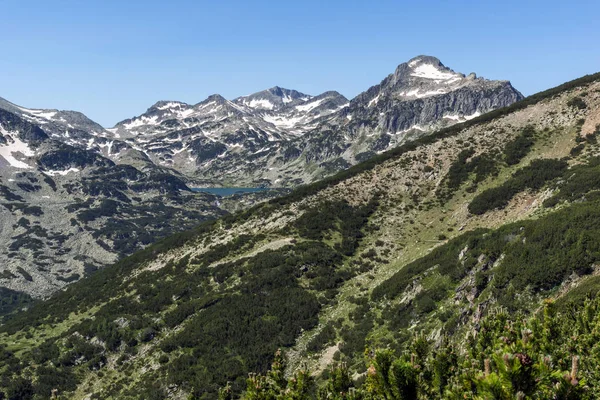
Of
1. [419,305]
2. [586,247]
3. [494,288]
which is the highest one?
[586,247]

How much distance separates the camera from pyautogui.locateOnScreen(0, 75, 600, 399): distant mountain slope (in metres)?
45.8

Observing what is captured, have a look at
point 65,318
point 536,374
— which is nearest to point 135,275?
point 65,318

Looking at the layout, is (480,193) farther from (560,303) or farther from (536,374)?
(536,374)

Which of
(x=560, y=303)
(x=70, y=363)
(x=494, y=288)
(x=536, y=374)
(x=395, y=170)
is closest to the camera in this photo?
(x=536, y=374)

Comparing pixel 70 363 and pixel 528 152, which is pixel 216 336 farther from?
pixel 528 152

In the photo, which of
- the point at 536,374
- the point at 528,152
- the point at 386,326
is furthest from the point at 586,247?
the point at 528,152

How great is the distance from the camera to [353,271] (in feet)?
222

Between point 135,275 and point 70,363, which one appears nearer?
point 70,363

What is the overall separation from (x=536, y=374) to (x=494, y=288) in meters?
31.5

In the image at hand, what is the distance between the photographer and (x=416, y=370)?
1883cm

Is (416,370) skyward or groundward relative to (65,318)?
skyward

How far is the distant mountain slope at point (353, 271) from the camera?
150ft

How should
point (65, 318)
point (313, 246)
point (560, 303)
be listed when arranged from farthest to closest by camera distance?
point (65, 318), point (313, 246), point (560, 303)

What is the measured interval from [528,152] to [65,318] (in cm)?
9483
